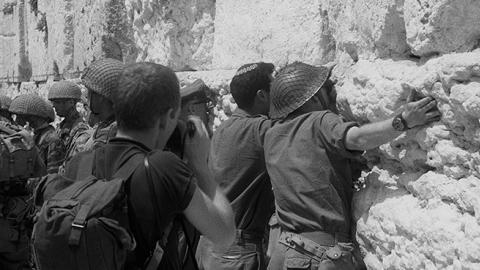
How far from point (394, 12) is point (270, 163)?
89 centimetres

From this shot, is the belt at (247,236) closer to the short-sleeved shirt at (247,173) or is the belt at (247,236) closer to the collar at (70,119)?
the short-sleeved shirt at (247,173)

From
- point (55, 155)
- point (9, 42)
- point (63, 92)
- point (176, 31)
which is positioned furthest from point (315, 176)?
point (9, 42)

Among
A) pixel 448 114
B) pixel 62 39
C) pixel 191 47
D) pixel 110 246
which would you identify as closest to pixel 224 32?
pixel 191 47

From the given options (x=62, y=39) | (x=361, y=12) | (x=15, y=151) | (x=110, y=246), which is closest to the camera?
(x=110, y=246)

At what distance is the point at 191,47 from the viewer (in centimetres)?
570

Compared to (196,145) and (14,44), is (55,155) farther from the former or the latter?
(14,44)

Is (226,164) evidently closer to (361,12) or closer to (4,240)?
(361,12)

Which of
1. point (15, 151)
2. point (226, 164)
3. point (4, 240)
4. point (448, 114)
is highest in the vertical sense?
point (448, 114)

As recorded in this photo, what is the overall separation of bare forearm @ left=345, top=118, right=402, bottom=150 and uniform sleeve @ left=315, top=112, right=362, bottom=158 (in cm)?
4

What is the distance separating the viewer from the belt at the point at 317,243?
2.83 meters

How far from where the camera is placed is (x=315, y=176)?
287cm

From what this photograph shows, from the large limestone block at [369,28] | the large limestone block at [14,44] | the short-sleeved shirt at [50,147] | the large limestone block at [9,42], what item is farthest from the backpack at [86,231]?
the large limestone block at [9,42]

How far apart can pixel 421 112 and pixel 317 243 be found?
73cm

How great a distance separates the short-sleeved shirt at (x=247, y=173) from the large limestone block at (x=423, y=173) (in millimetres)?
612
